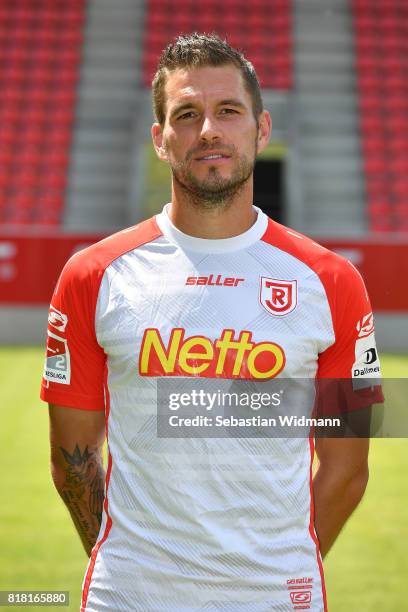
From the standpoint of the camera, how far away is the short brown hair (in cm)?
217

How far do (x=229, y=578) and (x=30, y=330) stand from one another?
10.9 metres

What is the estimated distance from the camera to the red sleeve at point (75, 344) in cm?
210

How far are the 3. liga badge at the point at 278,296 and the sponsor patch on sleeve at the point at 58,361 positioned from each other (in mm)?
491

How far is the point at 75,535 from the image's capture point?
5.20 m

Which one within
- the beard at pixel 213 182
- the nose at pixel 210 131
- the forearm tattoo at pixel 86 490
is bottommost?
the forearm tattoo at pixel 86 490

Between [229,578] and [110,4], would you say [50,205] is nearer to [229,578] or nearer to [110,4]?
[110,4]

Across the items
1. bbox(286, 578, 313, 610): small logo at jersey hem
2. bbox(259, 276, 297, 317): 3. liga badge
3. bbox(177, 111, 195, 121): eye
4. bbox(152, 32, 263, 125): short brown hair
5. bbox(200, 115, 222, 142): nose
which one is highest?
bbox(152, 32, 263, 125): short brown hair

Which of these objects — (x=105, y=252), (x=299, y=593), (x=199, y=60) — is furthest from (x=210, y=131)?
(x=299, y=593)

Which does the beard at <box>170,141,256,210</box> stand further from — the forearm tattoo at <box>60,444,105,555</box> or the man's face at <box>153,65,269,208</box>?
the forearm tattoo at <box>60,444,105,555</box>

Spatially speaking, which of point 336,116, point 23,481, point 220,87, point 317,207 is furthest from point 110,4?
point 220,87

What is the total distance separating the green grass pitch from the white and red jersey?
7.77 feet

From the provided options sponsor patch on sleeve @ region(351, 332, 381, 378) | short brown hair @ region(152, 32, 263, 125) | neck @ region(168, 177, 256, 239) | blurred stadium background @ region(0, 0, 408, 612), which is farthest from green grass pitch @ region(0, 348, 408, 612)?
blurred stadium background @ region(0, 0, 408, 612)

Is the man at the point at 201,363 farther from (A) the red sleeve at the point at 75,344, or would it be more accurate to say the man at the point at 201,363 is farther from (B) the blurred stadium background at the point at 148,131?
(B) the blurred stadium background at the point at 148,131

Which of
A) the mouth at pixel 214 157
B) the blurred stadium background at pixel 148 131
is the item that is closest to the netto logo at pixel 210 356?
the mouth at pixel 214 157
